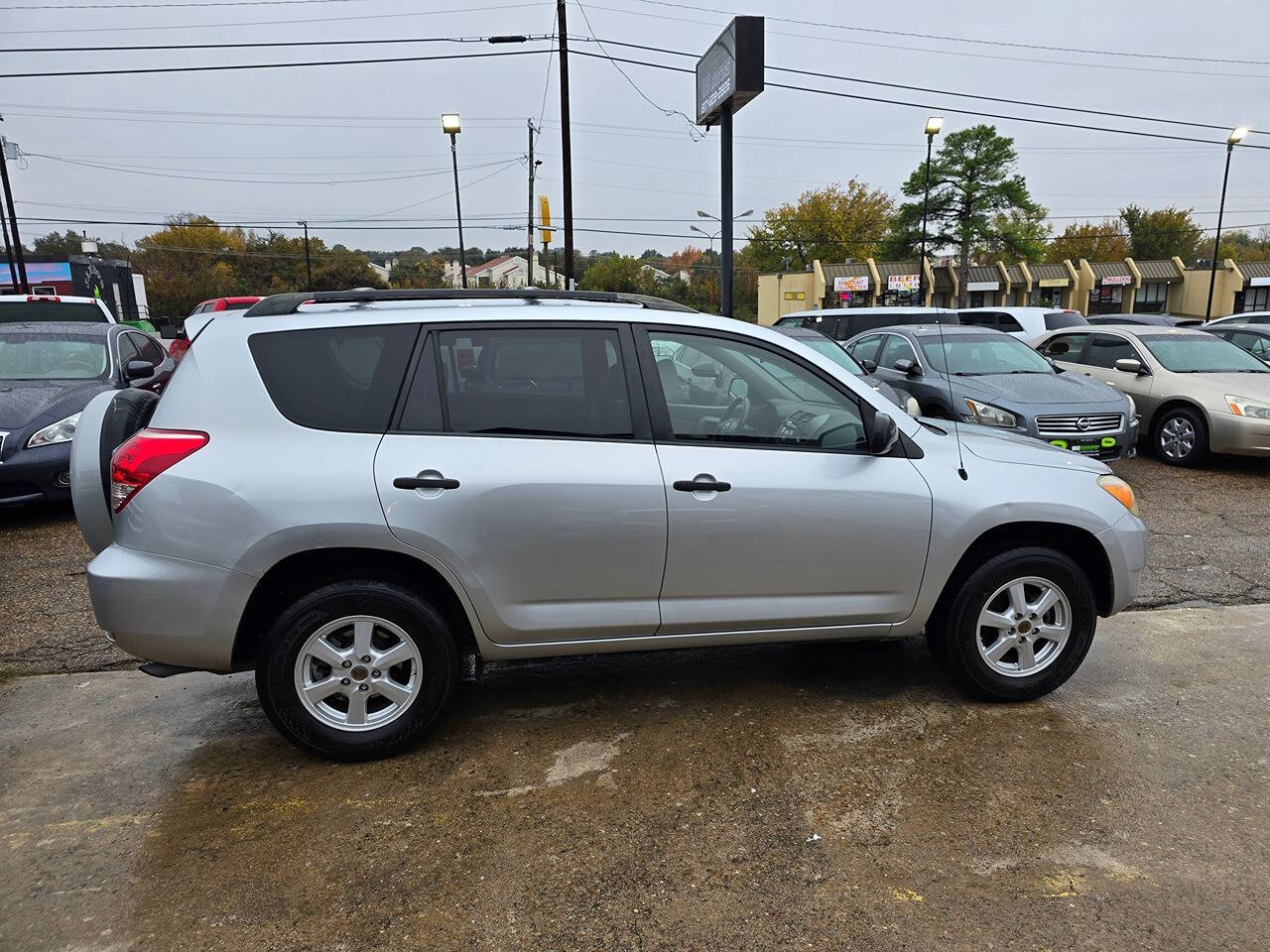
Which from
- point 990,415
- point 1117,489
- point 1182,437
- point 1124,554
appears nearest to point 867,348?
point 990,415

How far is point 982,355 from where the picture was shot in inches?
365

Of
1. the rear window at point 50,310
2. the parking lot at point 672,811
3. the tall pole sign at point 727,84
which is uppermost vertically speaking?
the tall pole sign at point 727,84

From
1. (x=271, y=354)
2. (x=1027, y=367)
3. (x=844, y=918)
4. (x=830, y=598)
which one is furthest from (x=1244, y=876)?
(x=1027, y=367)

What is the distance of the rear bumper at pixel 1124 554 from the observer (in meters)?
3.65

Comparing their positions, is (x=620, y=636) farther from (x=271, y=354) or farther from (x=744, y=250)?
(x=744, y=250)

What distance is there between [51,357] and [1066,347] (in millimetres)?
11676

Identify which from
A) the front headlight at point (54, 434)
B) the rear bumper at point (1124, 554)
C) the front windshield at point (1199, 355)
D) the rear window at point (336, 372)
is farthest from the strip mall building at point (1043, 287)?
the rear window at point (336, 372)

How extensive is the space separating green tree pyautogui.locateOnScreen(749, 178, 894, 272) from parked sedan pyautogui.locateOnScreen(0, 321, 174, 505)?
232 feet

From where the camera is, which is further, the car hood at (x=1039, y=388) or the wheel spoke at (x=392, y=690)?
the car hood at (x=1039, y=388)

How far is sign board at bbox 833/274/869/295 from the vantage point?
2127 inches

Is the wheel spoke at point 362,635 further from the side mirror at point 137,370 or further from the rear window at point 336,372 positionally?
the side mirror at point 137,370

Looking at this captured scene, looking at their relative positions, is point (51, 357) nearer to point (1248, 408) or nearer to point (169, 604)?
point (169, 604)

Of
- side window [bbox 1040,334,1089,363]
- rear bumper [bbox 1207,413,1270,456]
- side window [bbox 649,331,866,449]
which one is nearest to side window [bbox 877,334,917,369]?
side window [bbox 1040,334,1089,363]

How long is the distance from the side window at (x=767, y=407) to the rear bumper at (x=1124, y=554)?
1.21 m
